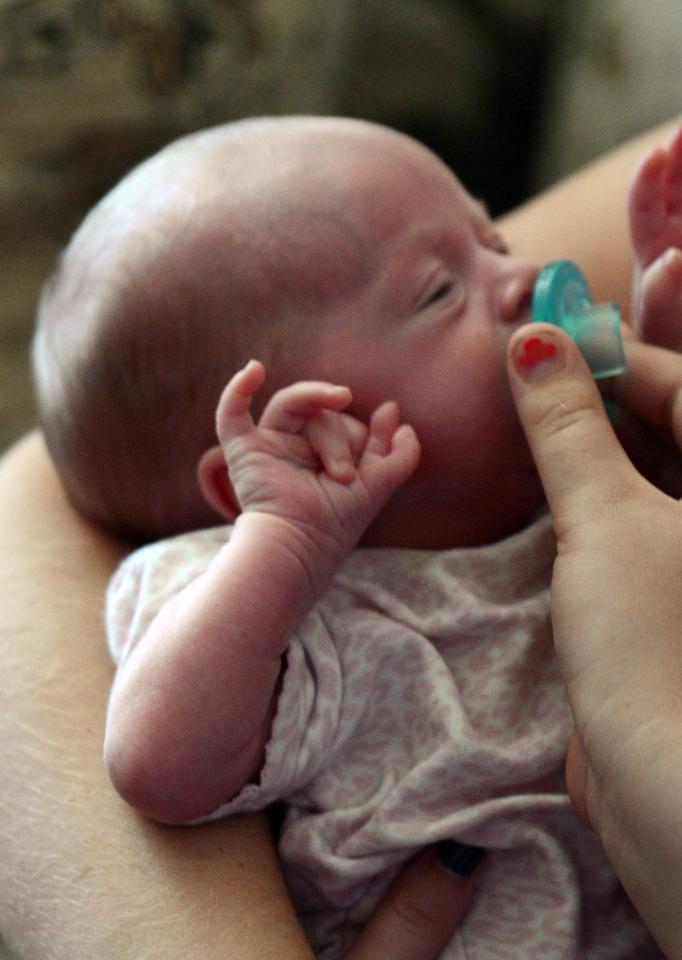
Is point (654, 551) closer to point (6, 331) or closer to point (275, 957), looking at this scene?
point (275, 957)

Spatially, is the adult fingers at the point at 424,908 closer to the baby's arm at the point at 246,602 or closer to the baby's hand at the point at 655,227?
the baby's arm at the point at 246,602

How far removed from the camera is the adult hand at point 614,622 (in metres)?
0.54

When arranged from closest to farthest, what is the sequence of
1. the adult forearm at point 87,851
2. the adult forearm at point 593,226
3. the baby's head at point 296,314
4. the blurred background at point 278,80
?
1. the adult forearm at point 87,851
2. the baby's head at point 296,314
3. the adult forearm at point 593,226
4. the blurred background at point 278,80

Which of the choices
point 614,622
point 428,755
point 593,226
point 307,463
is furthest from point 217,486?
point 593,226

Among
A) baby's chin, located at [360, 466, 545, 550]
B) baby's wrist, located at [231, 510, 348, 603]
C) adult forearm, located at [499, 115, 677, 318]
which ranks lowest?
baby's chin, located at [360, 466, 545, 550]

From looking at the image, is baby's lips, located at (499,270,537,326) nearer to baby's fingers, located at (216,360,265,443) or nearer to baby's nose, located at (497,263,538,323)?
baby's nose, located at (497,263,538,323)

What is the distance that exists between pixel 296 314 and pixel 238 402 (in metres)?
0.13

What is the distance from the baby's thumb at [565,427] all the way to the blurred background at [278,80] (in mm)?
858

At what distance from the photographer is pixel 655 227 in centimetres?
93

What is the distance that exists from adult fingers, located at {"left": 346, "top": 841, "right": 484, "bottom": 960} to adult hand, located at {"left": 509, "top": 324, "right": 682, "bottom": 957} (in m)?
0.15

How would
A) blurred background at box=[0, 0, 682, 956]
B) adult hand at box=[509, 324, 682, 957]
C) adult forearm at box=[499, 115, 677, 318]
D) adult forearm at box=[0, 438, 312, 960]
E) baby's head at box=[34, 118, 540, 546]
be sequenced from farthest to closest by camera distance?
1. blurred background at box=[0, 0, 682, 956]
2. adult forearm at box=[499, 115, 677, 318]
3. baby's head at box=[34, 118, 540, 546]
4. adult forearm at box=[0, 438, 312, 960]
5. adult hand at box=[509, 324, 682, 957]

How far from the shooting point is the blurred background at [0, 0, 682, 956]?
1.33m

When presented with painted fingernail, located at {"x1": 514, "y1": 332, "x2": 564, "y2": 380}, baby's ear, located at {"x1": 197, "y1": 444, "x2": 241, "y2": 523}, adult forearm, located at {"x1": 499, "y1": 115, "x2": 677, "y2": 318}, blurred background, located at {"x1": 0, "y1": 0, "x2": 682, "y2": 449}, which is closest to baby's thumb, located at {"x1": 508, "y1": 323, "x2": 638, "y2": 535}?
painted fingernail, located at {"x1": 514, "y1": 332, "x2": 564, "y2": 380}

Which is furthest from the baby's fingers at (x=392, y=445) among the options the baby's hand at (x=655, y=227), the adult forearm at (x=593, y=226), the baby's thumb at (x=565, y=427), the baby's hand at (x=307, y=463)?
A: the adult forearm at (x=593, y=226)
